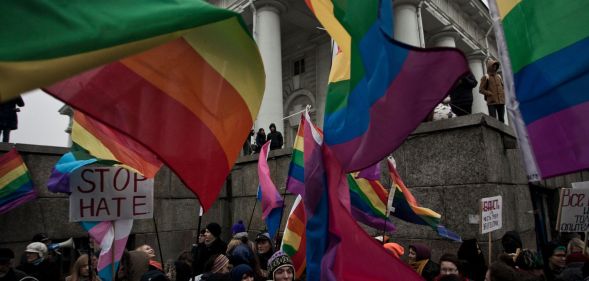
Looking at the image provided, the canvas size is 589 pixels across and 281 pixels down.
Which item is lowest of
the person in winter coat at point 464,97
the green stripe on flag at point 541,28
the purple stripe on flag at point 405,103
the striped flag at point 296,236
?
the striped flag at point 296,236

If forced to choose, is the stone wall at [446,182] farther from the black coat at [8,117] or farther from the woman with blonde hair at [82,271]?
the woman with blonde hair at [82,271]

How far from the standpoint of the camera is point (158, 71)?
229 centimetres

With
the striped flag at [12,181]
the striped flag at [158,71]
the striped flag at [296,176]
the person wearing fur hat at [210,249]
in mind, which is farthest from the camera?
the striped flag at [12,181]

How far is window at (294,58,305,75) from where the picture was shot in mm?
23656

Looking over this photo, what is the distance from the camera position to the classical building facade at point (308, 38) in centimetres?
1816

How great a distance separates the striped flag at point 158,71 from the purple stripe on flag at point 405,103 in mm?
797

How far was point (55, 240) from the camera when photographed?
23.3 feet

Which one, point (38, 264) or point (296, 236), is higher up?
point (296, 236)

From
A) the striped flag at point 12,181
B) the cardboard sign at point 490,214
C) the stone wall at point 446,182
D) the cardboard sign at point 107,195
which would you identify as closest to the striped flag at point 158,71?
the cardboard sign at point 107,195

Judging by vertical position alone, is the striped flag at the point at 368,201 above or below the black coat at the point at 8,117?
Answer: below

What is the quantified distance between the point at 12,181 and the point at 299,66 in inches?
754

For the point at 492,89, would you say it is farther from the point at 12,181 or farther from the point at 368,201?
the point at 12,181

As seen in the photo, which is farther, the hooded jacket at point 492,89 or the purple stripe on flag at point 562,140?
the hooded jacket at point 492,89

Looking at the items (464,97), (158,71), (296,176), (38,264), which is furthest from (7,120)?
(464,97)
